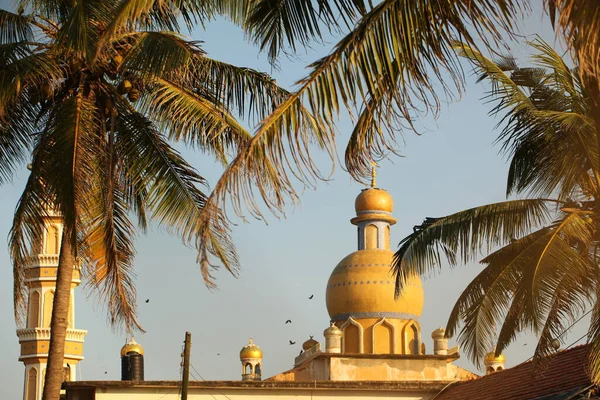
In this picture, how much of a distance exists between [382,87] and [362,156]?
50 cm

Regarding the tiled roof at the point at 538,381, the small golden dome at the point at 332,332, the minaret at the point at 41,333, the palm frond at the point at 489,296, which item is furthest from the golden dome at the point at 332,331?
the palm frond at the point at 489,296

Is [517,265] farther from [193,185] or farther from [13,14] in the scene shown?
[13,14]

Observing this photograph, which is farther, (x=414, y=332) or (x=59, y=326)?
(x=414, y=332)

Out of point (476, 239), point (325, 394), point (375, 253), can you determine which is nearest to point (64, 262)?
point (476, 239)

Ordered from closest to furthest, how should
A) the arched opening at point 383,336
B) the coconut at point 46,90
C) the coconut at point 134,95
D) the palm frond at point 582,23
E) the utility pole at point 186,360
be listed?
the palm frond at point 582,23 → the coconut at point 46,90 → the coconut at point 134,95 → the utility pole at point 186,360 → the arched opening at point 383,336

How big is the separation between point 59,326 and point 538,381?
951 centimetres

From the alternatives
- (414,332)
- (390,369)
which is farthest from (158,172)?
(414,332)

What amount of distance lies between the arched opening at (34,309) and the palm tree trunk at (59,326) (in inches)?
1134

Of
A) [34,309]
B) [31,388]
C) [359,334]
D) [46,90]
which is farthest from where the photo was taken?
[34,309]

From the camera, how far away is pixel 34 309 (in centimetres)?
4212

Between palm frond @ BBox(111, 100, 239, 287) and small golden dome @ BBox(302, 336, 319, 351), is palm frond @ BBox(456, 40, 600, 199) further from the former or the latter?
small golden dome @ BBox(302, 336, 319, 351)

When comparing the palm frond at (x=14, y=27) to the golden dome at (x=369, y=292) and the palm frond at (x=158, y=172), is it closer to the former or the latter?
the palm frond at (x=158, y=172)

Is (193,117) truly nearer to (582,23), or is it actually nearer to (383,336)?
(582,23)

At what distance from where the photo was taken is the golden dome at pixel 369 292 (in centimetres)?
4025
